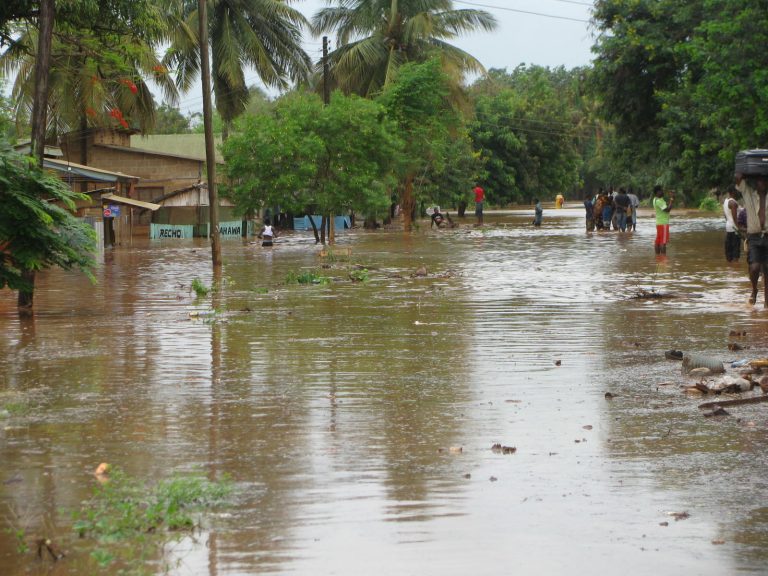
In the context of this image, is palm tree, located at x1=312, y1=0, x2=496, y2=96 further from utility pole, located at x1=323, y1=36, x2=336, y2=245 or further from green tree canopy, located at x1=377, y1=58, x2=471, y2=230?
utility pole, located at x1=323, y1=36, x2=336, y2=245

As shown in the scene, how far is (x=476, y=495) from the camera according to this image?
625 centimetres

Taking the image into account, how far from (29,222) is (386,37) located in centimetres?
3758

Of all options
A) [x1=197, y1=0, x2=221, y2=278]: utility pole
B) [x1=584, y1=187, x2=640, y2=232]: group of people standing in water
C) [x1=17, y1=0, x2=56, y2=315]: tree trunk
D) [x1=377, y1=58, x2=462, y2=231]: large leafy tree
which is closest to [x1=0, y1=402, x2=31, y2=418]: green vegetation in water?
[x1=17, y1=0, x2=56, y2=315]: tree trunk

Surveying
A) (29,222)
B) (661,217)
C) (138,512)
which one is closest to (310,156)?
(661,217)

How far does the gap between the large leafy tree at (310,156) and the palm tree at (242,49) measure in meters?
6.29

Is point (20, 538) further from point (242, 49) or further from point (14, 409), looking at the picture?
point (242, 49)

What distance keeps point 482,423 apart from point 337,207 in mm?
31191

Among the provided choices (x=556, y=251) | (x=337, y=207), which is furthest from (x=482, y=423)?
(x=337, y=207)

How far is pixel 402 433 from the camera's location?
7879 mm

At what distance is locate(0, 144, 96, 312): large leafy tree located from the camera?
13.5 meters

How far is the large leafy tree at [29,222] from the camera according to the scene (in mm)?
13523

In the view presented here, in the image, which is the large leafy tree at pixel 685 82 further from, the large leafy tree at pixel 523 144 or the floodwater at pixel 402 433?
the large leafy tree at pixel 523 144

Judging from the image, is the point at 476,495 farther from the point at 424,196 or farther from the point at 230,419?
the point at 424,196

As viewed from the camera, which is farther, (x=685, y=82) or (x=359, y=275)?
(x=685, y=82)
